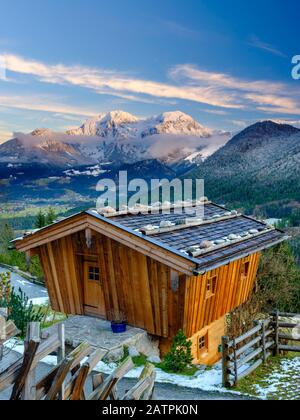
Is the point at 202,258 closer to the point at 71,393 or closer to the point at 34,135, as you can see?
the point at 71,393

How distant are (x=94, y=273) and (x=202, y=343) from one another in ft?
13.5

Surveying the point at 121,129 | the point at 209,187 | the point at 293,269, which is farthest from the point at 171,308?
the point at 121,129

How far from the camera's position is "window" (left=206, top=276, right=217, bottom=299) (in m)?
14.3

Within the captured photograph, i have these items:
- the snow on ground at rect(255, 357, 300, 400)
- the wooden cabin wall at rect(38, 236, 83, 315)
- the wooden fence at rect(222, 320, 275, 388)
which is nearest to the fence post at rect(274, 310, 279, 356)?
the wooden fence at rect(222, 320, 275, 388)

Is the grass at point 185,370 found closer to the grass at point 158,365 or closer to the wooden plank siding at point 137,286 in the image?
the grass at point 158,365

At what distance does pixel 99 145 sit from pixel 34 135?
2900cm

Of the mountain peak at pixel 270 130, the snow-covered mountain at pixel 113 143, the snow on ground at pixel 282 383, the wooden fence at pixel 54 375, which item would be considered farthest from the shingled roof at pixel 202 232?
the mountain peak at pixel 270 130

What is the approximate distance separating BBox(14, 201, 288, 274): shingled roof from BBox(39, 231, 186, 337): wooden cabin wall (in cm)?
74

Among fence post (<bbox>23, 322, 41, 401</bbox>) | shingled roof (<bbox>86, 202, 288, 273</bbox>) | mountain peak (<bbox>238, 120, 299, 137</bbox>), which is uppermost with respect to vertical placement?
mountain peak (<bbox>238, 120, 299, 137</bbox>)

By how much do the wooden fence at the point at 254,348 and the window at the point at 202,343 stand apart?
254 cm

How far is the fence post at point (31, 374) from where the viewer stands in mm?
4875

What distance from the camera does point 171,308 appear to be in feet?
42.3

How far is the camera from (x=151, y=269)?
12969 mm

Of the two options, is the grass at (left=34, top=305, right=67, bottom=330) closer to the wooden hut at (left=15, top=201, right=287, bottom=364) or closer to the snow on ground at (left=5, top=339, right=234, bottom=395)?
the wooden hut at (left=15, top=201, right=287, bottom=364)
